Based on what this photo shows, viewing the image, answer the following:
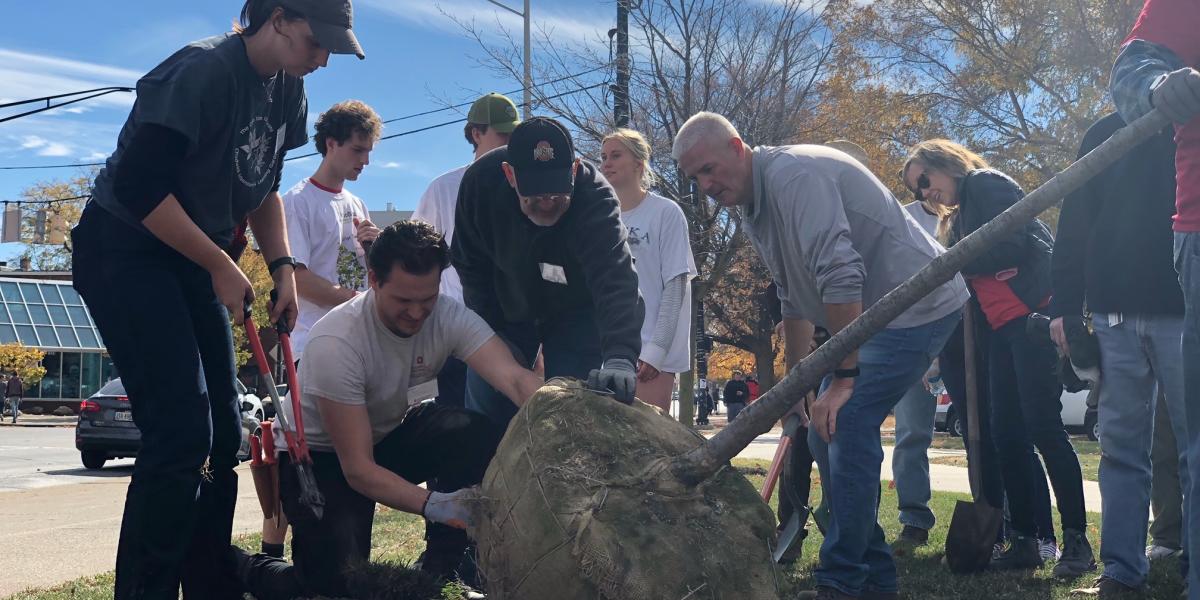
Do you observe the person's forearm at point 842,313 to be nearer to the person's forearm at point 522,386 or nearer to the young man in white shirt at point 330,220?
the person's forearm at point 522,386

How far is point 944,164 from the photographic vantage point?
200 inches

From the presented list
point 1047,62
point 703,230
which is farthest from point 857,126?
point 703,230

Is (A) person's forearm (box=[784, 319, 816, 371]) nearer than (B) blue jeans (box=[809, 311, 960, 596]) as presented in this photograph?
No

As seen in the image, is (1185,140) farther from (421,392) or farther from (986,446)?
(421,392)

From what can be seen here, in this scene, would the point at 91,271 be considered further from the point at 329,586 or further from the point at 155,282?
the point at 329,586

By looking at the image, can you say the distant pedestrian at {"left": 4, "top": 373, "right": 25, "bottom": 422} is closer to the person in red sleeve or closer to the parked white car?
the parked white car

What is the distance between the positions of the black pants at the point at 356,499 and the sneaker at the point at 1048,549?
2.83 meters

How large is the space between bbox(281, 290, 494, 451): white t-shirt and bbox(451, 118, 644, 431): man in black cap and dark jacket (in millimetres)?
380

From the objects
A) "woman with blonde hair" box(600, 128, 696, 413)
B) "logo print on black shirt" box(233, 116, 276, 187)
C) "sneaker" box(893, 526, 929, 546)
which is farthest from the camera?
"sneaker" box(893, 526, 929, 546)

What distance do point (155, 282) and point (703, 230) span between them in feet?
36.4

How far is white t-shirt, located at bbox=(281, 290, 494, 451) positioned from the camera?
3.49 metres

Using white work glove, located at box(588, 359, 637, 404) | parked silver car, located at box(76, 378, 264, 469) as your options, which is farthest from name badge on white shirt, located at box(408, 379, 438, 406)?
parked silver car, located at box(76, 378, 264, 469)

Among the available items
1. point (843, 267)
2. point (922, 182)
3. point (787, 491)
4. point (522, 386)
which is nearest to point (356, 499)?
point (522, 386)

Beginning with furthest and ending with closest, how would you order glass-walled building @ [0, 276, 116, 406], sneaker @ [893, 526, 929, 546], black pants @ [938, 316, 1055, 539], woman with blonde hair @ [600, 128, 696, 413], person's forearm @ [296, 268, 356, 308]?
glass-walled building @ [0, 276, 116, 406] < sneaker @ [893, 526, 929, 546] < woman with blonde hair @ [600, 128, 696, 413] < person's forearm @ [296, 268, 356, 308] < black pants @ [938, 316, 1055, 539]
